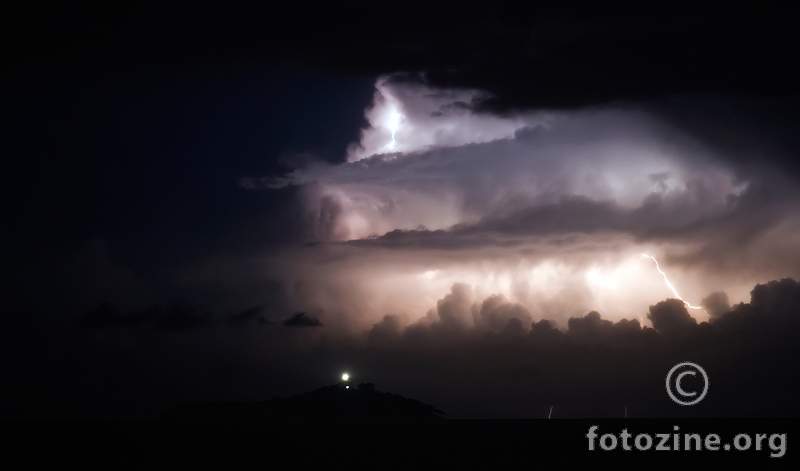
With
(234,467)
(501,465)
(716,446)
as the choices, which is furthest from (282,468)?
(716,446)

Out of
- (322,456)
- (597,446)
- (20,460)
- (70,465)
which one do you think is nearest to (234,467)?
(322,456)

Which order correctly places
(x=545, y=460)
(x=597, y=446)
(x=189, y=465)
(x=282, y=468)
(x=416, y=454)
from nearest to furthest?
(x=282, y=468) < (x=189, y=465) < (x=545, y=460) < (x=416, y=454) < (x=597, y=446)

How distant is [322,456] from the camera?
10850cm

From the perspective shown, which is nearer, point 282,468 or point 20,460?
point 282,468

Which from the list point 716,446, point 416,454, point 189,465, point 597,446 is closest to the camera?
point 189,465

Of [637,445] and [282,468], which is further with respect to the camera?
[637,445]

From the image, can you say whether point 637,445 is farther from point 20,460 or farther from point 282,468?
point 20,460

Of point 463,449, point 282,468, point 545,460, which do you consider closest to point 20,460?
point 282,468

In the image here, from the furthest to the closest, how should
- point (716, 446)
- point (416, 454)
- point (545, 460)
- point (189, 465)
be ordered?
point (716, 446) < point (416, 454) < point (545, 460) < point (189, 465)

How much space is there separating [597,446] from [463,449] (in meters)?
29.3

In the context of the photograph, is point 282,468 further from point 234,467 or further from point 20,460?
point 20,460

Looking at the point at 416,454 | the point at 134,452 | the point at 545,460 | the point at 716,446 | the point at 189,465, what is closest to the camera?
the point at 189,465

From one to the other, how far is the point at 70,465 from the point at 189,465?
16.8 metres

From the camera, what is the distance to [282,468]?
91.1 m
